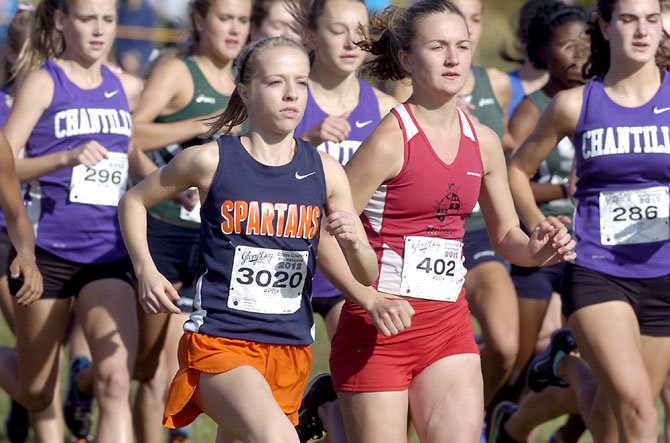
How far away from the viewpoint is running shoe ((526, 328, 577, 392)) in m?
6.65

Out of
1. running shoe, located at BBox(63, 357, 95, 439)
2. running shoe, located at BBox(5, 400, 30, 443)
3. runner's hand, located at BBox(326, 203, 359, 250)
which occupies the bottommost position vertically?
running shoe, located at BBox(5, 400, 30, 443)

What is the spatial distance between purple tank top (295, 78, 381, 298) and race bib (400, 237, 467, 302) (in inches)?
44.2

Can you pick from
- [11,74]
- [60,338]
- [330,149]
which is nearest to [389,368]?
[330,149]

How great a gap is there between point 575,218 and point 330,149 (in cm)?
110

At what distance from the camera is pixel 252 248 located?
4.78 meters

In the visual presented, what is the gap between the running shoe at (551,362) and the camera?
6648 millimetres

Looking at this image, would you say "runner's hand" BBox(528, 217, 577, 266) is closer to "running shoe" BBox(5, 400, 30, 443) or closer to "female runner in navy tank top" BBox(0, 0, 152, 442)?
"female runner in navy tank top" BBox(0, 0, 152, 442)

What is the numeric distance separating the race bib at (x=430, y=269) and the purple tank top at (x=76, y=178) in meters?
1.75

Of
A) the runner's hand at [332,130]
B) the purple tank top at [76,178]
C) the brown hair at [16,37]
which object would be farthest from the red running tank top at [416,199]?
the brown hair at [16,37]

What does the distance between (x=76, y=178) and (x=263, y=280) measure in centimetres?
183

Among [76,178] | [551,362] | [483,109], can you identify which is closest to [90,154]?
[76,178]

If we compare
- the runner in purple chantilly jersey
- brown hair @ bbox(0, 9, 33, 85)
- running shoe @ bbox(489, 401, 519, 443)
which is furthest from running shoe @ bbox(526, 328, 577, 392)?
brown hair @ bbox(0, 9, 33, 85)

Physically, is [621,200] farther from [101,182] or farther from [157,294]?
[101,182]

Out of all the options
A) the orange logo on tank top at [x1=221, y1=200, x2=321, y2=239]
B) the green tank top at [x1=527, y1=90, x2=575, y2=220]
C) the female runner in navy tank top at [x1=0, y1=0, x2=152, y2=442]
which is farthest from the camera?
the green tank top at [x1=527, y1=90, x2=575, y2=220]
